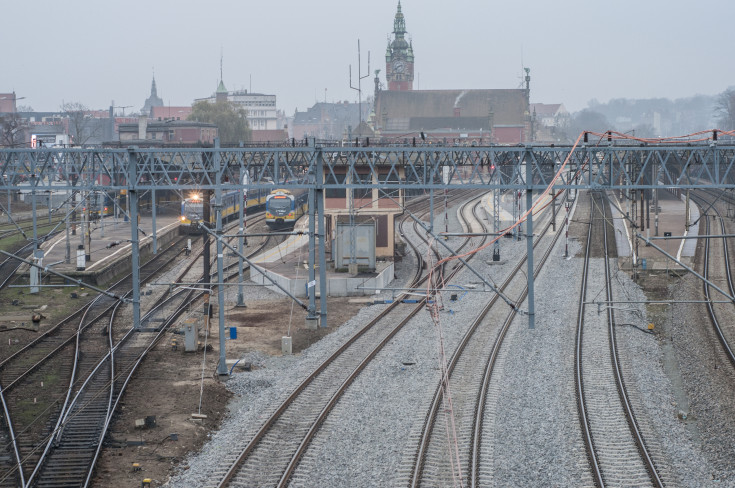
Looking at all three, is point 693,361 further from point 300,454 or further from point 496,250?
point 496,250

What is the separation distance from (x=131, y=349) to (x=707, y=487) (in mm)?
15660

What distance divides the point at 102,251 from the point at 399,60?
10796cm

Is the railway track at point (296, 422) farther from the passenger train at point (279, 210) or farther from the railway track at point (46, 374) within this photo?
the passenger train at point (279, 210)

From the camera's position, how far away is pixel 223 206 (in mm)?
54219

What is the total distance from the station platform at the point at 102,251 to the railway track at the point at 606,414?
52.8ft

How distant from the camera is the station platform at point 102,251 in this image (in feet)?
117

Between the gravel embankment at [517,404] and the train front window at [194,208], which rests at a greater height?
the train front window at [194,208]

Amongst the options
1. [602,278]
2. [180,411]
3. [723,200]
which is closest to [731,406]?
[180,411]

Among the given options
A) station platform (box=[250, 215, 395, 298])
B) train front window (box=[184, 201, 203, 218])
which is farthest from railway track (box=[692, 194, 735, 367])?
train front window (box=[184, 201, 203, 218])

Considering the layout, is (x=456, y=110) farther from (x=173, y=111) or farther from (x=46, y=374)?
(x=46, y=374)

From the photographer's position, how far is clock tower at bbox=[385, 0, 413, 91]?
144m

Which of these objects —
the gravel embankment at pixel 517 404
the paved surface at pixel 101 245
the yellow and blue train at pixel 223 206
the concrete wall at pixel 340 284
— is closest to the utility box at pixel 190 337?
the gravel embankment at pixel 517 404

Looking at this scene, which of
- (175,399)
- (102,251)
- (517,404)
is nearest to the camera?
(517,404)

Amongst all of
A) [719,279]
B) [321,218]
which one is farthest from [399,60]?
[321,218]
